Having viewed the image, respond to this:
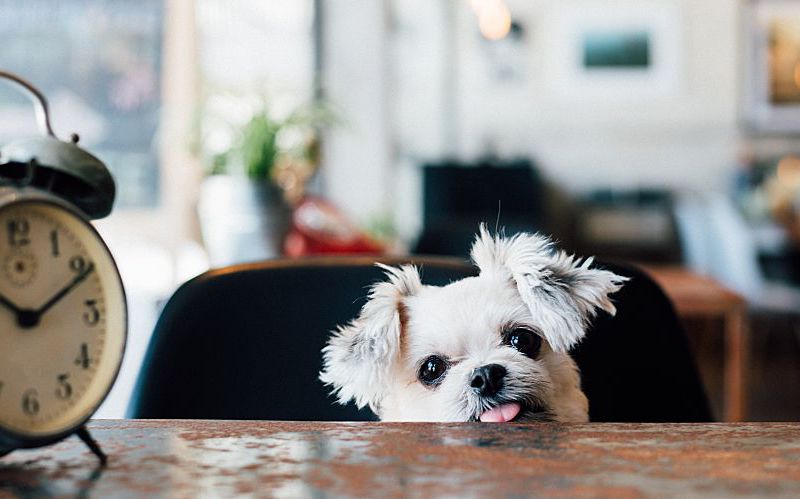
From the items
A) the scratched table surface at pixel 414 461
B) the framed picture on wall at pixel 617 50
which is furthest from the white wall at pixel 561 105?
the scratched table surface at pixel 414 461

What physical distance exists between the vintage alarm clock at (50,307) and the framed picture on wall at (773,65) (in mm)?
6324

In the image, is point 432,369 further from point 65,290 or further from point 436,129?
point 436,129

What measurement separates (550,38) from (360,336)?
5857 millimetres

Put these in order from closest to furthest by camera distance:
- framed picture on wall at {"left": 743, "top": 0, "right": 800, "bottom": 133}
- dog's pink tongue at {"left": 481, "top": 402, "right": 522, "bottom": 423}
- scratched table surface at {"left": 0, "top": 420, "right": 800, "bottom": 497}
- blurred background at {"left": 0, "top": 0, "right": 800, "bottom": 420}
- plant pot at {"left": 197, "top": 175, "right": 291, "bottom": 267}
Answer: scratched table surface at {"left": 0, "top": 420, "right": 800, "bottom": 497}, dog's pink tongue at {"left": 481, "top": 402, "right": 522, "bottom": 423}, plant pot at {"left": 197, "top": 175, "right": 291, "bottom": 267}, blurred background at {"left": 0, "top": 0, "right": 800, "bottom": 420}, framed picture on wall at {"left": 743, "top": 0, "right": 800, "bottom": 133}

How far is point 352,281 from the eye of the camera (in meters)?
1.03

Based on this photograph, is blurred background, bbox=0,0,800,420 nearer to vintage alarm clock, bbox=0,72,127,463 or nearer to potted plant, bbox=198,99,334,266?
potted plant, bbox=198,99,334,266

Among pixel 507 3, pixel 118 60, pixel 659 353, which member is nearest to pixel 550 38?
pixel 507 3

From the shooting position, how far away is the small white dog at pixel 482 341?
743 millimetres

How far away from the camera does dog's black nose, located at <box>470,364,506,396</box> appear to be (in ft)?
2.44

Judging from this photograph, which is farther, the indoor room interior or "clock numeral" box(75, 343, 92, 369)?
the indoor room interior

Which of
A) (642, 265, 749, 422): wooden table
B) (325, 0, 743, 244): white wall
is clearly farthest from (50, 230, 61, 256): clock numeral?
(325, 0, 743, 244): white wall

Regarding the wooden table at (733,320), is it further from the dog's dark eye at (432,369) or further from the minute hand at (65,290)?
the minute hand at (65,290)

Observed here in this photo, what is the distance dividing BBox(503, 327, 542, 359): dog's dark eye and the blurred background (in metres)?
1.53

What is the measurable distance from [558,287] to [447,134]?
572 centimetres
